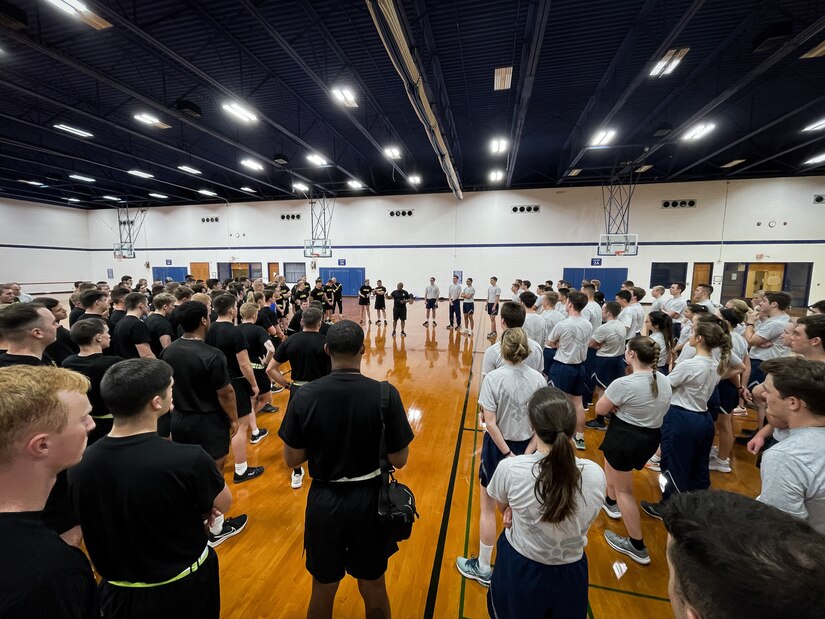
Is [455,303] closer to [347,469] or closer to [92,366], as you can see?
[92,366]

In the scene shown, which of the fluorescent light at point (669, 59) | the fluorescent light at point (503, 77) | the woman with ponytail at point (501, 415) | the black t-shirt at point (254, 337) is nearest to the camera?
the woman with ponytail at point (501, 415)

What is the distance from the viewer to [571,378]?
4504 mm

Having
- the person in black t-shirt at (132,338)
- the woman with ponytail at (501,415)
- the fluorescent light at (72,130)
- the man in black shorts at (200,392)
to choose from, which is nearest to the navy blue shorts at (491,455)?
the woman with ponytail at (501,415)

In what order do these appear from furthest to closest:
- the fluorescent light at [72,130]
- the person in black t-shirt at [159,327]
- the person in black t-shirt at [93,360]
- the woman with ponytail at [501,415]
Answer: the fluorescent light at [72,130]
the person in black t-shirt at [159,327]
the person in black t-shirt at [93,360]
the woman with ponytail at [501,415]

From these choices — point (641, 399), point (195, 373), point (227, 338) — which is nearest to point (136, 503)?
point (195, 373)

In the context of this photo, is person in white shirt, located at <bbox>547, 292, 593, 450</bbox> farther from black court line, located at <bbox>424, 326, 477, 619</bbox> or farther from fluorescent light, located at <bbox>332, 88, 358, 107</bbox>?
fluorescent light, located at <bbox>332, 88, 358, 107</bbox>

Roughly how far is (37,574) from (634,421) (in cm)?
332

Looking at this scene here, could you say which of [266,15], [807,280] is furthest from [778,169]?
[266,15]

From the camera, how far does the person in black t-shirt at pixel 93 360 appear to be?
274cm

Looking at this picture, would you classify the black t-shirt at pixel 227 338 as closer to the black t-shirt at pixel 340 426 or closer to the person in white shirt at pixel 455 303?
the black t-shirt at pixel 340 426

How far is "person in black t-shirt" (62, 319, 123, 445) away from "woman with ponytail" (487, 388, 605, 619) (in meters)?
3.07

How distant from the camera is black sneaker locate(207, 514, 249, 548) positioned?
3033mm

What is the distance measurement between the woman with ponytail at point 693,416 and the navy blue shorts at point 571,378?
4.76 feet

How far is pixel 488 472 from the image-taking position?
9.07ft
